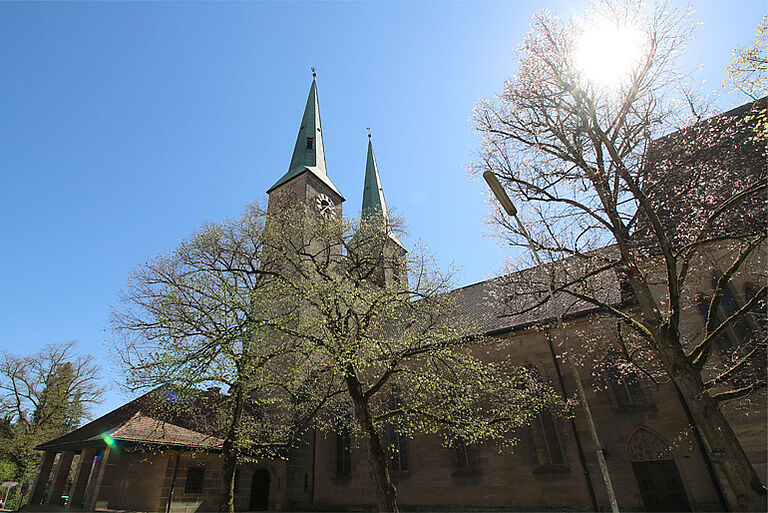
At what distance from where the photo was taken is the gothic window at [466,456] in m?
16.2

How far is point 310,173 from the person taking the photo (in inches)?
1265

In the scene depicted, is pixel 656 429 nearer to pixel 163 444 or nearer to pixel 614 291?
pixel 614 291

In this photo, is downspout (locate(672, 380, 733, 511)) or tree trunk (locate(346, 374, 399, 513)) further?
downspout (locate(672, 380, 733, 511))

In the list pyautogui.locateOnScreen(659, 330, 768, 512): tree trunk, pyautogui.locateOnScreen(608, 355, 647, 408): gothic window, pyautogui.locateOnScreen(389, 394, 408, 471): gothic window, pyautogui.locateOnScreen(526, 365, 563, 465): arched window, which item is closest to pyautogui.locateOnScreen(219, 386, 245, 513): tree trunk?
pyautogui.locateOnScreen(389, 394, 408, 471): gothic window

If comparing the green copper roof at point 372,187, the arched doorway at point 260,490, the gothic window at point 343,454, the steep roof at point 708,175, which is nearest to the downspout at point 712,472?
the steep roof at point 708,175

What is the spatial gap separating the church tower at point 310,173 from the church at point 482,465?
56.7 feet

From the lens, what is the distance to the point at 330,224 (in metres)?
14.7

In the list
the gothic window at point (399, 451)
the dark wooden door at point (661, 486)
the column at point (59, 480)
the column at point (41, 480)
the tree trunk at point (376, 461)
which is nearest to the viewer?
the tree trunk at point (376, 461)

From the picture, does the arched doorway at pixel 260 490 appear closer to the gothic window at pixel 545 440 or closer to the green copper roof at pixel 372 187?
the gothic window at pixel 545 440

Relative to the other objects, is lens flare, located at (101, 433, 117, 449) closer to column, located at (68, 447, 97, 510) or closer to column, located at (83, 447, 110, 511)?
column, located at (83, 447, 110, 511)

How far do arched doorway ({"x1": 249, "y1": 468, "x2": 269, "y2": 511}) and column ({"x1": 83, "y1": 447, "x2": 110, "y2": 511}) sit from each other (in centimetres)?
754

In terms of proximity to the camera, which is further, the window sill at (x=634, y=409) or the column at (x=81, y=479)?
the column at (x=81, y=479)

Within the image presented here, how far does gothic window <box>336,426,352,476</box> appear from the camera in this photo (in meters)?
20.4

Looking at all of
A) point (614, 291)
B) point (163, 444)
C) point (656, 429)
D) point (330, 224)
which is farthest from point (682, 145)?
point (163, 444)
